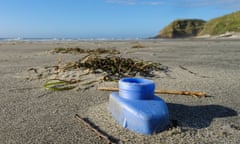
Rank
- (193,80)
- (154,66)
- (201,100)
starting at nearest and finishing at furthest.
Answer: (201,100) < (193,80) < (154,66)

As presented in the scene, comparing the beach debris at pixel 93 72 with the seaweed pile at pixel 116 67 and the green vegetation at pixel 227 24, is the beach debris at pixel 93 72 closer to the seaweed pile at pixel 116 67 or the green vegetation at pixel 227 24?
the seaweed pile at pixel 116 67

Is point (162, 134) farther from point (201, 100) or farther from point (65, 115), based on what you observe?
point (201, 100)

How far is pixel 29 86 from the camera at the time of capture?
3363 mm

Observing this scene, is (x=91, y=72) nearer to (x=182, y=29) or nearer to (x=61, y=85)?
(x=61, y=85)

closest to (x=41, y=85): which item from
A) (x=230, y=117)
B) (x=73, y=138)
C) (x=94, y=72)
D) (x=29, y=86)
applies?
(x=29, y=86)

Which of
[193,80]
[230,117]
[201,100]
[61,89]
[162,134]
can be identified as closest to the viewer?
[162,134]

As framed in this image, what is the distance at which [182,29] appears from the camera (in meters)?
56.5

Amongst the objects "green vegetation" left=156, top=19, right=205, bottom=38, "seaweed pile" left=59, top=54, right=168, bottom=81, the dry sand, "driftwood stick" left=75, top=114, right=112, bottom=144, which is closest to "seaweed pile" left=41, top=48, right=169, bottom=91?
"seaweed pile" left=59, top=54, right=168, bottom=81

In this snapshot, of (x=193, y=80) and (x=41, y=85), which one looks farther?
(x=193, y=80)

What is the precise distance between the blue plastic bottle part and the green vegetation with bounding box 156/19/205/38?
174ft

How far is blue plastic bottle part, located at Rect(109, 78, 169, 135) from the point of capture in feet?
5.75

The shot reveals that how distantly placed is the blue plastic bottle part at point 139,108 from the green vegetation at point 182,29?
174 ft

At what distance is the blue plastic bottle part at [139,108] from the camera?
69.0 inches

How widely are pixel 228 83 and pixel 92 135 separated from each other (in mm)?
2353
